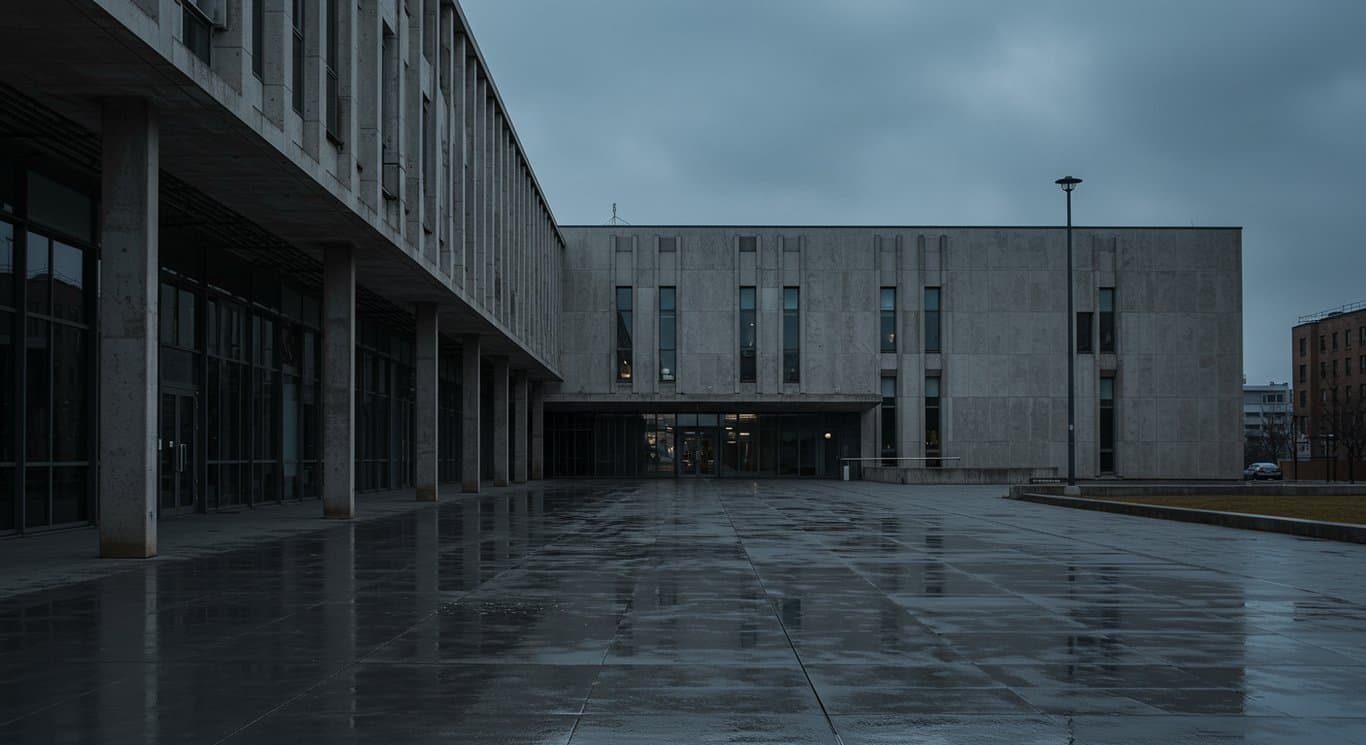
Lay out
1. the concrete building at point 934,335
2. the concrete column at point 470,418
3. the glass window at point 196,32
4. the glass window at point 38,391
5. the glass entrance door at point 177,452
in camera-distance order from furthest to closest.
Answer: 1. the concrete building at point 934,335
2. the concrete column at point 470,418
3. the glass entrance door at point 177,452
4. the glass window at point 38,391
5. the glass window at point 196,32

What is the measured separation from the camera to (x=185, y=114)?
16797 millimetres

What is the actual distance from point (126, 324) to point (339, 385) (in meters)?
9.81

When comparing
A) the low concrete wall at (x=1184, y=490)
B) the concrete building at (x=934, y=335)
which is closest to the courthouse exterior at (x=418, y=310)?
the concrete building at (x=934, y=335)

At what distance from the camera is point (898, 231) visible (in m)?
63.6

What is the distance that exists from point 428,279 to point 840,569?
18033 millimetres

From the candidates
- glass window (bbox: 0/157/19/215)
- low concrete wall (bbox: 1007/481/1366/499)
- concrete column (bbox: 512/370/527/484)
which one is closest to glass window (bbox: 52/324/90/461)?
A: glass window (bbox: 0/157/19/215)

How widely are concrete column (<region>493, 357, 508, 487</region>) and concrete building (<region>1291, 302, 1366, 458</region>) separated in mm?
90277

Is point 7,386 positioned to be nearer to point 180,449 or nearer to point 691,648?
point 180,449

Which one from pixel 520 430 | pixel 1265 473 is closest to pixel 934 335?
pixel 520 430

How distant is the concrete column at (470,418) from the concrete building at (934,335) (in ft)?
69.6

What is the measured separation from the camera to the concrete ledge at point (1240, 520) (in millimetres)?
21234

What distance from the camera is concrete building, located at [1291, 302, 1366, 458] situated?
4824 inches

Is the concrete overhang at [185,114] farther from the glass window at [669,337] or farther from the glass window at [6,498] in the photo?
the glass window at [669,337]

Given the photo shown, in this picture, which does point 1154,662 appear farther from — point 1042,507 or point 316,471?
point 316,471
